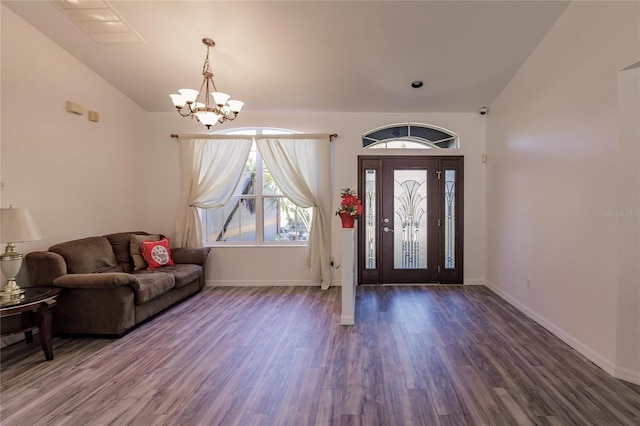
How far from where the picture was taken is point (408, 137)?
16.0 feet

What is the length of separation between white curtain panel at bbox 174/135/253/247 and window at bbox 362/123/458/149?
216 cm

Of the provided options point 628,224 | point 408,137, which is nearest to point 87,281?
point 408,137

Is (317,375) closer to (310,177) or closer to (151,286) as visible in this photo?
(151,286)

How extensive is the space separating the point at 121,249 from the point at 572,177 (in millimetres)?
5539

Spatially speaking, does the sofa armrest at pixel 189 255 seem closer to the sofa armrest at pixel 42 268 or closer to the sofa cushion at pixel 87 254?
the sofa cushion at pixel 87 254

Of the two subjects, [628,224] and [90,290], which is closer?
[628,224]

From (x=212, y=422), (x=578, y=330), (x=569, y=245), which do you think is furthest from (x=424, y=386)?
(x=569, y=245)

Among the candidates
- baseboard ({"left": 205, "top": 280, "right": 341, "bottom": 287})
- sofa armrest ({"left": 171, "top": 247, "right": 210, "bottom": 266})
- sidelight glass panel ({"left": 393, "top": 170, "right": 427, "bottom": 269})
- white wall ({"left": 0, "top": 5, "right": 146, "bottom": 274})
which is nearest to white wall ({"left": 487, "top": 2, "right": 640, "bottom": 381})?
sidelight glass panel ({"left": 393, "top": 170, "right": 427, "bottom": 269})

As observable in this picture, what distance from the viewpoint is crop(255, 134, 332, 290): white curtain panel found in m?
4.74

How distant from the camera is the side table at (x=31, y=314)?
2.44 m

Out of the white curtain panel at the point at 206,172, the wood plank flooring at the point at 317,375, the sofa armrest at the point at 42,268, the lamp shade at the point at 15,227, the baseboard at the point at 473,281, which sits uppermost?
the white curtain panel at the point at 206,172

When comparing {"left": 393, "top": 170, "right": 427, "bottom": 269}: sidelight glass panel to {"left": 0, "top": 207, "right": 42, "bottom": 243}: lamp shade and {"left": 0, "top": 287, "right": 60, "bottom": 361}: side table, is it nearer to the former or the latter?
{"left": 0, "top": 287, "right": 60, "bottom": 361}: side table

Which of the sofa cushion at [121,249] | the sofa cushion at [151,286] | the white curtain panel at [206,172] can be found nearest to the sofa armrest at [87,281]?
the sofa cushion at [151,286]

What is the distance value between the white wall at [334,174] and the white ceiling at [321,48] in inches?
12.9
